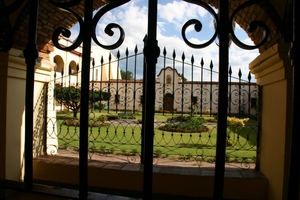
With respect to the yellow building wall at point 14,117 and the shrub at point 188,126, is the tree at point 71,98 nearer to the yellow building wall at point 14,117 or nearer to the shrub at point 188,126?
the yellow building wall at point 14,117

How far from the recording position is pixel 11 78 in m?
3.04

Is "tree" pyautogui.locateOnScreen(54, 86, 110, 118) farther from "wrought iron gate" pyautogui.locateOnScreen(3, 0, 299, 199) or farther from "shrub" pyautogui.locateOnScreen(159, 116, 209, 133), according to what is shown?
"wrought iron gate" pyautogui.locateOnScreen(3, 0, 299, 199)

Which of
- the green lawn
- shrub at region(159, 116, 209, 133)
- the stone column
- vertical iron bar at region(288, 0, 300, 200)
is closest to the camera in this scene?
vertical iron bar at region(288, 0, 300, 200)

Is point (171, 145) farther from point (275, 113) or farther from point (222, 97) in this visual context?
point (222, 97)

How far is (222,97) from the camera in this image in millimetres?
678

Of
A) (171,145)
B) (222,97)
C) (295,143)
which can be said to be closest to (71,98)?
(171,145)

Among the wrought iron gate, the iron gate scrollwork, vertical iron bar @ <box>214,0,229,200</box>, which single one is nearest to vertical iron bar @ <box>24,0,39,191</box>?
the wrought iron gate

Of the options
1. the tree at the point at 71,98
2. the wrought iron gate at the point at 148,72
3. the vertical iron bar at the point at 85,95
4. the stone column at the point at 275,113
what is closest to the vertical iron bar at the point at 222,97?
the wrought iron gate at the point at 148,72

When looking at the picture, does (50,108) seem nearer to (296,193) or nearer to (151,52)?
(151,52)

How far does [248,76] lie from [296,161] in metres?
3.31

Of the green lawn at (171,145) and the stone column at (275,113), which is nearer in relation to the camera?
the stone column at (275,113)

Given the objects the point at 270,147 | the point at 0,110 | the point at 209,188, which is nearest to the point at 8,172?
the point at 0,110

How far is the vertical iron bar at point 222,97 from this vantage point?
664mm

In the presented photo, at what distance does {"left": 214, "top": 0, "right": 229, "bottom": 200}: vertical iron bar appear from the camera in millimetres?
664
